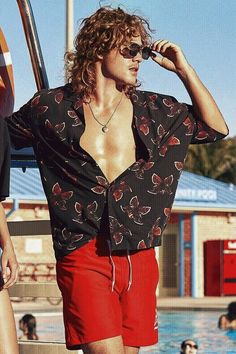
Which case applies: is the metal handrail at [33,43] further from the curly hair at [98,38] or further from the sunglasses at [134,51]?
the sunglasses at [134,51]

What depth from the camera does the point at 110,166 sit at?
11.0 feet

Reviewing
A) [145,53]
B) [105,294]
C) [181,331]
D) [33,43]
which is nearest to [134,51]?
[145,53]

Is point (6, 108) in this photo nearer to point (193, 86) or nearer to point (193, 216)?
point (193, 86)

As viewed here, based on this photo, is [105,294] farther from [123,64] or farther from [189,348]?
[189,348]

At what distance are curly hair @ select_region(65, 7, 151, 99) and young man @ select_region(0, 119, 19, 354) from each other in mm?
423

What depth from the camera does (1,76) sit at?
4.57 m

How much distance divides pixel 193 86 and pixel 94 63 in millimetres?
356

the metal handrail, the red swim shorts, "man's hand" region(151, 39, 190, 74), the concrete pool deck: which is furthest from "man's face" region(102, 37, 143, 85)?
the concrete pool deck

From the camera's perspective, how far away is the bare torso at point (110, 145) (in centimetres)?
334

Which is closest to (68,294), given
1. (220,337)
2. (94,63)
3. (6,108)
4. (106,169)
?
(106,169)

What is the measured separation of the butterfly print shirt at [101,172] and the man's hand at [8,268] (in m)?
0.28

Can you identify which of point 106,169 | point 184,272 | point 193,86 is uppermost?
point 193,86

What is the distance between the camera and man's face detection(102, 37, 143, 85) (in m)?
3.36

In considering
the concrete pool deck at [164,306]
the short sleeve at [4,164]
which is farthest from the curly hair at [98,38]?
the concrete pool deck at [164,306]
